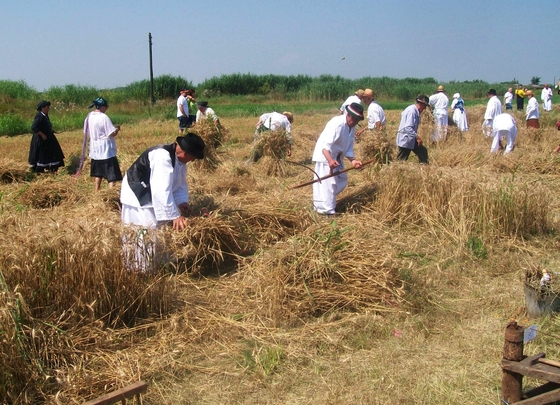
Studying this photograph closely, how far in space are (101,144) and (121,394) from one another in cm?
563

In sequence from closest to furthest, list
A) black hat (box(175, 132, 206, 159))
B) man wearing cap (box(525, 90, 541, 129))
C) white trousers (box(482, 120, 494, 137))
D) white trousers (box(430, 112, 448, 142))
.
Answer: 1. black hat (box(175, 132, 206, 159))
2. white trousers (box(482, 120, 494, 137))
3. white trousers (box(430, 112, 448, 142))
4. man wearing cap (box(525, 90, 541, 129))

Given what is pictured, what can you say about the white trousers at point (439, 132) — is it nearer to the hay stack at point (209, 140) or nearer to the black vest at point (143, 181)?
the hay stack at point (209, 140)

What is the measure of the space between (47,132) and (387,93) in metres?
35.5

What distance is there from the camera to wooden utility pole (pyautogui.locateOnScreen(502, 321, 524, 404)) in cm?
266

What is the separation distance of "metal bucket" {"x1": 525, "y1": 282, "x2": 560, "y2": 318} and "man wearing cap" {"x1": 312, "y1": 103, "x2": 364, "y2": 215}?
2.70 meters

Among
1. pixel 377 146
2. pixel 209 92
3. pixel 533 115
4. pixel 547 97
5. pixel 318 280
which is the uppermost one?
pixel 209 92

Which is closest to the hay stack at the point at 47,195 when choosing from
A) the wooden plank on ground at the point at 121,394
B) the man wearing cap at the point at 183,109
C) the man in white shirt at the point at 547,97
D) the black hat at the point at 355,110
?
the black hat at the point at 355,110

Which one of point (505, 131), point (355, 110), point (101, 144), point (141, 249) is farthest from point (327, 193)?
point (505, 131)

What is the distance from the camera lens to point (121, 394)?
2.78m

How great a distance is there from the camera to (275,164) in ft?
31.7

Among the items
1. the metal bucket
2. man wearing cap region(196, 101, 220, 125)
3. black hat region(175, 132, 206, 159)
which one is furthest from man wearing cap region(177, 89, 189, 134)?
the metal bucket

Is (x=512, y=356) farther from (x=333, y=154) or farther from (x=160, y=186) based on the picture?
(x=333, y=154)

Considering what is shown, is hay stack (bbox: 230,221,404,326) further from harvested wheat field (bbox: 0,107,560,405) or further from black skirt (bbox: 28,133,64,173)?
black skirt (bbox: 28,133,64,173)

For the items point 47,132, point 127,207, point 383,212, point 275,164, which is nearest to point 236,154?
point 275,164
